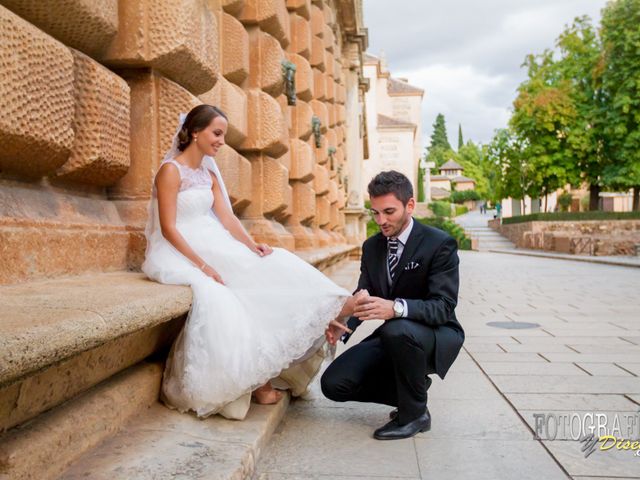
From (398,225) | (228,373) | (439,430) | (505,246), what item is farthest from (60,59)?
(505,246)

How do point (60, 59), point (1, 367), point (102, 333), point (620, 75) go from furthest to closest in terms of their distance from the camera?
point (620, 75) → point (60, 59) → point (102, 333) → point (1, 367)

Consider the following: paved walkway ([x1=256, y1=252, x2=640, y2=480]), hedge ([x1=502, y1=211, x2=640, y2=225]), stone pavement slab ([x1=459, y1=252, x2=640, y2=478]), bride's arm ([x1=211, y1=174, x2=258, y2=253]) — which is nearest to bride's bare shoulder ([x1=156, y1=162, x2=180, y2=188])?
bride's arm ([x1=211, y1=174, x2=258, y2=253])

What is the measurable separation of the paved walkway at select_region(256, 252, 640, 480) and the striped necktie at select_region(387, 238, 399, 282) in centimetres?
88

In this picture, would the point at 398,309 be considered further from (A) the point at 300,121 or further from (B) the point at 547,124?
(B) the point at 547,124

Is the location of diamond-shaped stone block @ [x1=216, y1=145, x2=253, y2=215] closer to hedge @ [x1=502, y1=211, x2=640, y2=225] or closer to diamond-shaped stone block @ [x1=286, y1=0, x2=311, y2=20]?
diamond-shaped stone block @ [x1=286, y1=0, x2=311, y2=20]

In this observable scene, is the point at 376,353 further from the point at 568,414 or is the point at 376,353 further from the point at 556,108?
the point at 556,108

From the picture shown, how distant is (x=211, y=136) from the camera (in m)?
3.65

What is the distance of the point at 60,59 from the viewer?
8.87 feet

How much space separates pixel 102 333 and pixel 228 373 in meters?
1.19

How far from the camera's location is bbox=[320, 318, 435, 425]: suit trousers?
134 inches

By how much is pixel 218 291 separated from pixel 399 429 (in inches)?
47.6

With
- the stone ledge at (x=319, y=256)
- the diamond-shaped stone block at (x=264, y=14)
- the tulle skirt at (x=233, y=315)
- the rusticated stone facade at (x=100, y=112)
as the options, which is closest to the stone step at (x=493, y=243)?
→ the stone ledge at (x=319, y=256)

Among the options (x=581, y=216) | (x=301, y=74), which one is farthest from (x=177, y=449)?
(x=581, y=216)

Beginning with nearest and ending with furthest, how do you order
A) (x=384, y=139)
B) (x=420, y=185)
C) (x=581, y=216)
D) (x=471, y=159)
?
(x=581, y=216)
(x=384, y=139)
(x=420, y=185)
(x=471, y=159)
